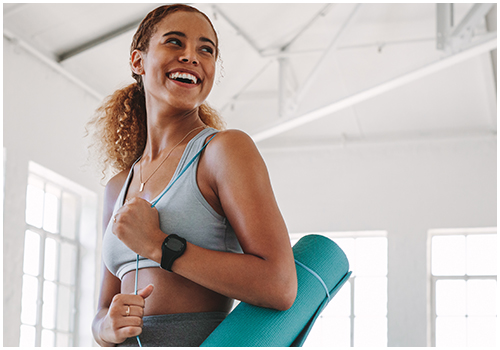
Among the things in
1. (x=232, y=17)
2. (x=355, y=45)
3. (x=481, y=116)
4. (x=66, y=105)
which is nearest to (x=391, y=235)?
(x=481, y=116)

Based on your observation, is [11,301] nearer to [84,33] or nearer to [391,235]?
[84,33]

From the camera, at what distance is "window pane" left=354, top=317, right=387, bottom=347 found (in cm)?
955

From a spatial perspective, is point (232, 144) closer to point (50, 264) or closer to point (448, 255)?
point (50, 264)

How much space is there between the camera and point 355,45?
27.2 ft

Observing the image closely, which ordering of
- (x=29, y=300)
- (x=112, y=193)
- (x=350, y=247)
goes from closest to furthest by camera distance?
(x=112, y=193) < (x=29, y=300) < (x=350, y=247)

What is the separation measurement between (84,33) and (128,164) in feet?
17.9

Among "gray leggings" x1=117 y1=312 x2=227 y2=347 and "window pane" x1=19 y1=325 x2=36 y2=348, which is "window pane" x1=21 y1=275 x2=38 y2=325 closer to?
"window pane" x1=19 y1=325 x2=36 y2=348

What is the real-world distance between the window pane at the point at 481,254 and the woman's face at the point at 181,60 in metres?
8.92

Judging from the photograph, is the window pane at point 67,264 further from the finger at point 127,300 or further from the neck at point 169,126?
the finger at point 127,300

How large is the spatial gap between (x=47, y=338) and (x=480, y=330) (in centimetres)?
604

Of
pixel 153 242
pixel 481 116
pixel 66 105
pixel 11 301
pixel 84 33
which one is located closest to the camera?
pixel 153 242

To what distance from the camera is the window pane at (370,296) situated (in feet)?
32.0

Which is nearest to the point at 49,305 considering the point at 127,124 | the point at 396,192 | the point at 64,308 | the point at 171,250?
the point at 64,308

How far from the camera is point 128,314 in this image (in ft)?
3.95
